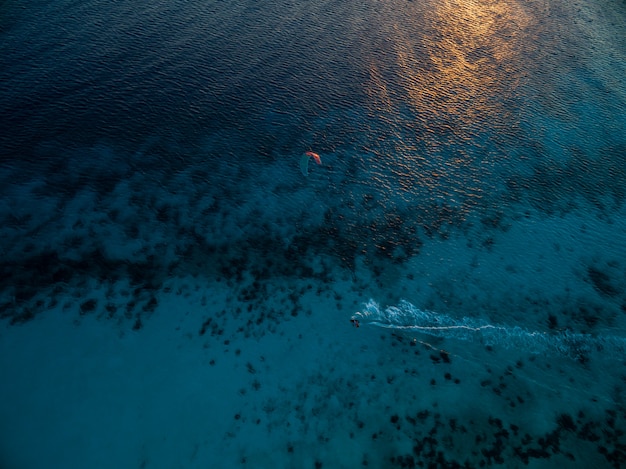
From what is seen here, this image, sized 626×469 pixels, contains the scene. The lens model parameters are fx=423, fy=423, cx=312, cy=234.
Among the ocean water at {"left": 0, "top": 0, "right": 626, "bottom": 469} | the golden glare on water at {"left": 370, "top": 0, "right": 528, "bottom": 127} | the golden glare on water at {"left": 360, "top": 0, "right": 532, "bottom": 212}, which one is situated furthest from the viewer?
the golden glare on water at {"left": 370, "top": 0, "right": 528, "bottom": 127}

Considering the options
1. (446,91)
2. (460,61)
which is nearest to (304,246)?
(446,91)

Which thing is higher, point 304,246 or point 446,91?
point 446,91

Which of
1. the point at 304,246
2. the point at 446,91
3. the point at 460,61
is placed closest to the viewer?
the point at 304,246

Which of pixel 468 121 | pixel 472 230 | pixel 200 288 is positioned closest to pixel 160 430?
pixel 200 288

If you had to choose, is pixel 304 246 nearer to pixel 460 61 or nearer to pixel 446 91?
pixel 446 91

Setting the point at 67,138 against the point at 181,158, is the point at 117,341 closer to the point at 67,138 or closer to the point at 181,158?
the point at 181,158

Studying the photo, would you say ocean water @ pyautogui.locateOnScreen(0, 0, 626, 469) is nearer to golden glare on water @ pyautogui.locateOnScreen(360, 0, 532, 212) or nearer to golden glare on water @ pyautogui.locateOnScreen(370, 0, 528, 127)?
golden glare on water @ pyautogui.locateOnScreen(360, 0, 532, 212)

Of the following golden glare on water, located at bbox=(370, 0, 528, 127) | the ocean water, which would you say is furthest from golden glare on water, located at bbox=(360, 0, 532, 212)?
the ocean water

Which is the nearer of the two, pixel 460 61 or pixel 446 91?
pixel 446 91
